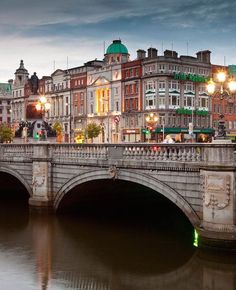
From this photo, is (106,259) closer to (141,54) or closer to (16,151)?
(16,151)

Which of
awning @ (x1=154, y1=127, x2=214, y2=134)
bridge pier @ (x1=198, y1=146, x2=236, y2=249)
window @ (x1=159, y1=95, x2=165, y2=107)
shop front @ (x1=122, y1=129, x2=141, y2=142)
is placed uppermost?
window @ (x1=159, y1=95, x2=165, y2=107)

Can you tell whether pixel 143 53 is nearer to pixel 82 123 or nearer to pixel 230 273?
pixel 82 123

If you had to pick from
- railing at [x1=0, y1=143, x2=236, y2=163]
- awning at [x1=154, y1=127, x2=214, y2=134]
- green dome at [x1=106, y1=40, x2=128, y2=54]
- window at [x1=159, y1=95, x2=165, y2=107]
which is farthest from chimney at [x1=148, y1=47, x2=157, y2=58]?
railing at [x1=0, y1=143, x2=236, y2=163]

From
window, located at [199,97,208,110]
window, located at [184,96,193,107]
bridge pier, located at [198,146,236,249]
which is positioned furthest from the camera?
window, located at [199,97,208,110]

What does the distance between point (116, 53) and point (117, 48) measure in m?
1.06

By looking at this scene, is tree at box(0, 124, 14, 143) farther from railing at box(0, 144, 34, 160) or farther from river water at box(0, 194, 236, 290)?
river water at box(0, 194, 236, 290)

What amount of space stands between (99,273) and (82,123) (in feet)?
262

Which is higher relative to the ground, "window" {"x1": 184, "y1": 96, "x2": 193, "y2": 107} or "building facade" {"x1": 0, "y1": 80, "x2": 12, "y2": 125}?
"building facade" {"x1": 0, "y1": 80, "x2": 12, "y2": 125}

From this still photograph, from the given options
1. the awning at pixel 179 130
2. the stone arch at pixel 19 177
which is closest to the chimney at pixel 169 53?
the awning at pixel 179 130

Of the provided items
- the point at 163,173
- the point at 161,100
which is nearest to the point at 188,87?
the point at 161,100


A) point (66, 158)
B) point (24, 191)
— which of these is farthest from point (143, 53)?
point (66, 158)

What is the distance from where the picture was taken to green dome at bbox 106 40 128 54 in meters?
95.9

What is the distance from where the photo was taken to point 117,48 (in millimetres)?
96250

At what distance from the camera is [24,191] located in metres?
44.2
